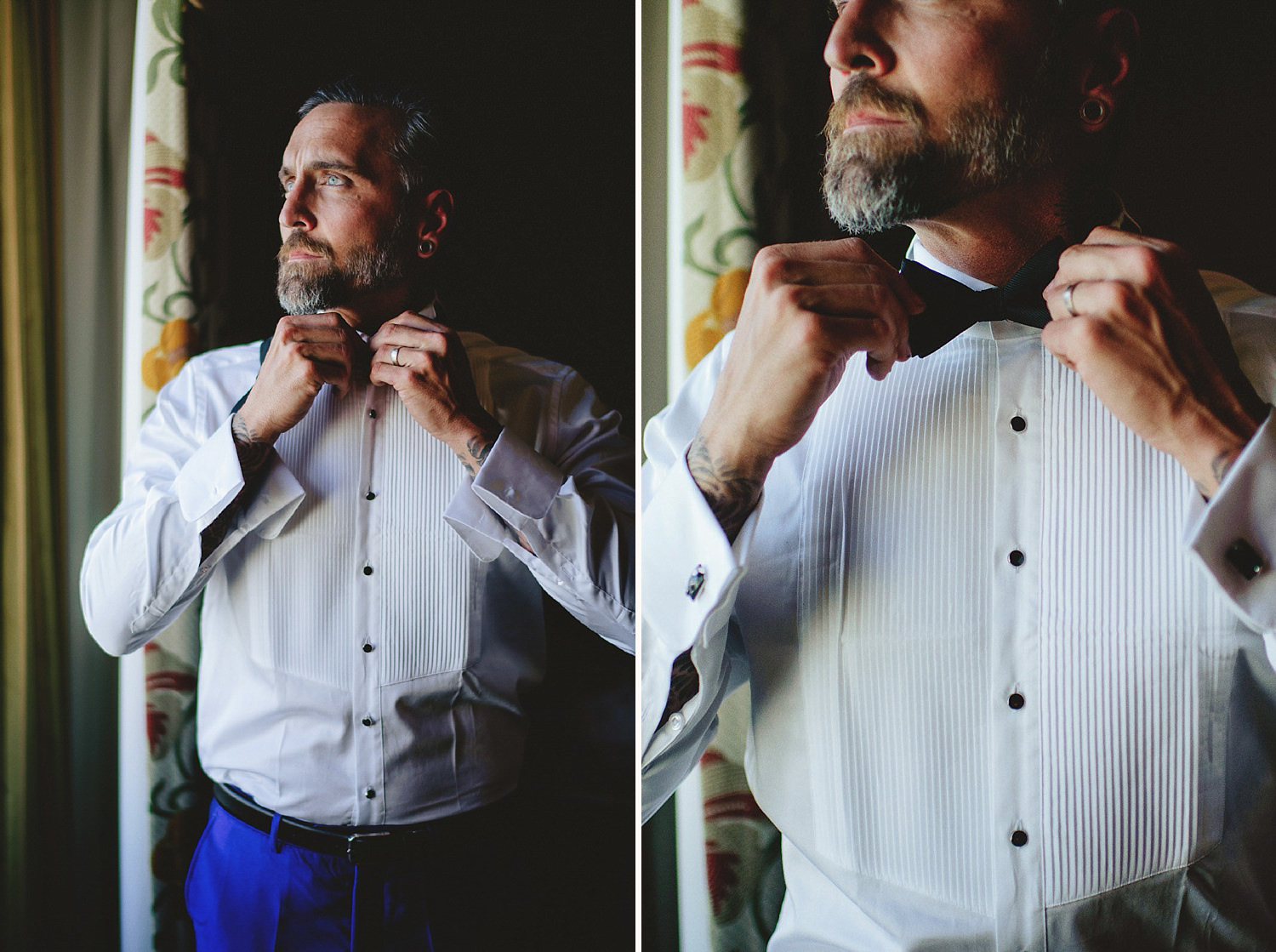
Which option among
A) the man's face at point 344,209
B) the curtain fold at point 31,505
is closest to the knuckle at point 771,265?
the man's face at point 344,209

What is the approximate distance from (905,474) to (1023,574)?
0.12 meters

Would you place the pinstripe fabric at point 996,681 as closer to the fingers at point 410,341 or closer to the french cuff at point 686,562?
the french cuff at point 686,562

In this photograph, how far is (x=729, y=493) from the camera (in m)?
0.71

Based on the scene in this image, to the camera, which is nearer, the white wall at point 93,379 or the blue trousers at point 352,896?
the blue trousers at point 352,896

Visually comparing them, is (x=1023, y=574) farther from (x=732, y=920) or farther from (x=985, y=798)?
(x=732, y=920)

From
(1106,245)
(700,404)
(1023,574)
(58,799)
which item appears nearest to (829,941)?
(1023,574)

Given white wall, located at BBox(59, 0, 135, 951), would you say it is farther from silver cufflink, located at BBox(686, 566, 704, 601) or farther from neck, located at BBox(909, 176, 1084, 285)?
neck, located at BBox(909, 176, 1084, 285)

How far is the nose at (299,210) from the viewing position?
0.90 meters

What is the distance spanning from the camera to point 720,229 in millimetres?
813

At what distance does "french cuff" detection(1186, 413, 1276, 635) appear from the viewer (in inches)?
22.8

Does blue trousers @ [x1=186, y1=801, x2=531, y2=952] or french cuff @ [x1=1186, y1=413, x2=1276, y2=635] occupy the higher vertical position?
french cuff @ [x1=1186, y1=413, x2=1276, y2=635]

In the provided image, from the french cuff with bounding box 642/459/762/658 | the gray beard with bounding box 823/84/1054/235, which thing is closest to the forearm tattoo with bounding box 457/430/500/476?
the french cuff with bounding box 642/459/762/658

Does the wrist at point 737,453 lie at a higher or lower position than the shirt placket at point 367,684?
higher

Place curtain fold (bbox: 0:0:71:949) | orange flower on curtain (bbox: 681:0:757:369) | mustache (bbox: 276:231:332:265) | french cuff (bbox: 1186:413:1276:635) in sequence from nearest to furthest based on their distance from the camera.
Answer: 1. french cuff (bbox: 1186:413:1276:635)
2. orange flower on curtain (bbox: 681:0:757:369)
3. mustache (bbox: 276:231:332:265)
4. curtain fold (bbox: 0:0:71:949)
